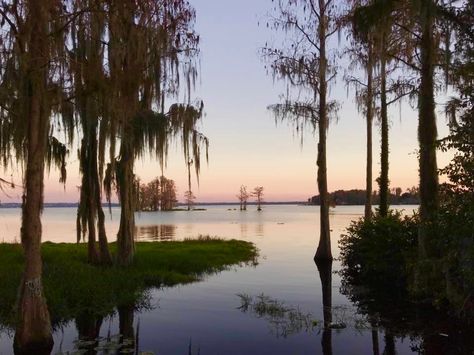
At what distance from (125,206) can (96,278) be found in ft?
13.5

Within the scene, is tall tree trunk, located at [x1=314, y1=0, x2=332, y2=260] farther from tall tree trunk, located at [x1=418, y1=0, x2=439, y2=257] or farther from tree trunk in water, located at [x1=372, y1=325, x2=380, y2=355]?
tree trunk in water, located at [x1=372, y1=325, x2=380, y2=355]

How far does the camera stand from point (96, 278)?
14.3 metres

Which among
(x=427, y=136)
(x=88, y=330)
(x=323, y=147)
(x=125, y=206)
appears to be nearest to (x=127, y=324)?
(x=88, y=330)

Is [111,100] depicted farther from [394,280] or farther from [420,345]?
[394,280]

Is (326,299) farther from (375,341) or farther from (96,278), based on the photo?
(96,278)

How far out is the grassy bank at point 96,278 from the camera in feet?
38.5

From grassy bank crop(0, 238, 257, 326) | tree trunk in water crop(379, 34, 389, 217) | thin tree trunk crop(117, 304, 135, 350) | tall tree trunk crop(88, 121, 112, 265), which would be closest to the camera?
thin tree trunk crop(117, 304, 135, 350)

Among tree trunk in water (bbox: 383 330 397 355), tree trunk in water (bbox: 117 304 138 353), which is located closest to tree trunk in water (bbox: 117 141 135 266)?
tree trunk in water (bbox: 117 304 138 353)

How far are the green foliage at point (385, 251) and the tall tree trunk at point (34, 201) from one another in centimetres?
997

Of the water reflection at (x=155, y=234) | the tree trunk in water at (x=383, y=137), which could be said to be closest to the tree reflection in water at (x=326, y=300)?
the tree trunk in water at (x=383, y=137)

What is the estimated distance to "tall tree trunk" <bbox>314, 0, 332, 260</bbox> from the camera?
927 inches

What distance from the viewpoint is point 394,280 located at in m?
16.1

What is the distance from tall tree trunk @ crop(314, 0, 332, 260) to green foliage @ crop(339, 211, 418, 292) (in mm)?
4692

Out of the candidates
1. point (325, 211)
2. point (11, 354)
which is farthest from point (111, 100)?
point (325, 211)
